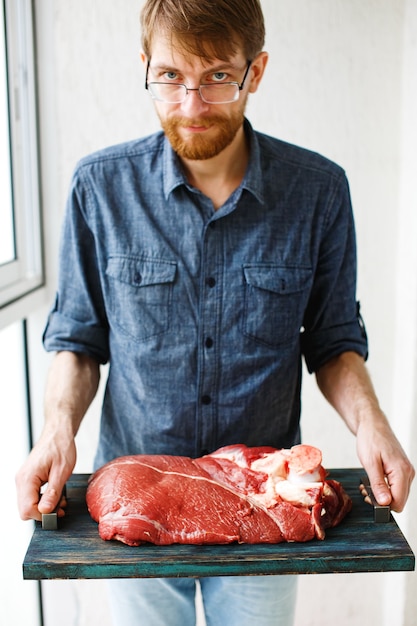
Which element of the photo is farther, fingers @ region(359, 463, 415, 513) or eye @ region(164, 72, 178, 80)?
eye @ region(164, 72, 178, 80)

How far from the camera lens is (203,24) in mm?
1465

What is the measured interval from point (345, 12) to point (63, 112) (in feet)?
3.14

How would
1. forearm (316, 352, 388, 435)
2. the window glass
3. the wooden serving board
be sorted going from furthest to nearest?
the window glass, forearm (316, 352, 388, 435), the wooden serving board

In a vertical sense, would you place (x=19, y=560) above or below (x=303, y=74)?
below

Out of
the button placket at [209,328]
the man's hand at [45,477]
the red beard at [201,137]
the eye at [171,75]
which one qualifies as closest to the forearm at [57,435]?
the man's hand at [45,477]

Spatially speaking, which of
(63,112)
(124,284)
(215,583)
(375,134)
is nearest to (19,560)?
(215,583)

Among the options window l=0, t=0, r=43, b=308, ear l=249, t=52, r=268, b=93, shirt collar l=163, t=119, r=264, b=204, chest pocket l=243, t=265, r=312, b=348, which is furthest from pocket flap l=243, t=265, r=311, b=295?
window l=0, t=0, r=43, b=308

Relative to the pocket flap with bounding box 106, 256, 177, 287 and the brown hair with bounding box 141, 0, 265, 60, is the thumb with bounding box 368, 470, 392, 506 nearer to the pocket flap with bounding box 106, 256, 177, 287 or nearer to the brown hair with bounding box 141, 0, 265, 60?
the pocket flap with bounding box 106, 256, 177, 287

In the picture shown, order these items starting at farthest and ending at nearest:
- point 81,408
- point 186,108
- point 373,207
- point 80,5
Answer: point 373,207 < point 80,5 < point 81,408 < point 186,108

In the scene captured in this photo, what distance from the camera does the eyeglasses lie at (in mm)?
1525

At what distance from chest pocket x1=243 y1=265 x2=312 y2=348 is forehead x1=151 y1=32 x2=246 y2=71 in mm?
443

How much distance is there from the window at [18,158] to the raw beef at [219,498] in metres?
0.96

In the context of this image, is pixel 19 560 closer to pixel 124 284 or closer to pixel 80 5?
pixel 124 284

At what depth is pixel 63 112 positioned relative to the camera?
2461 millimetres
